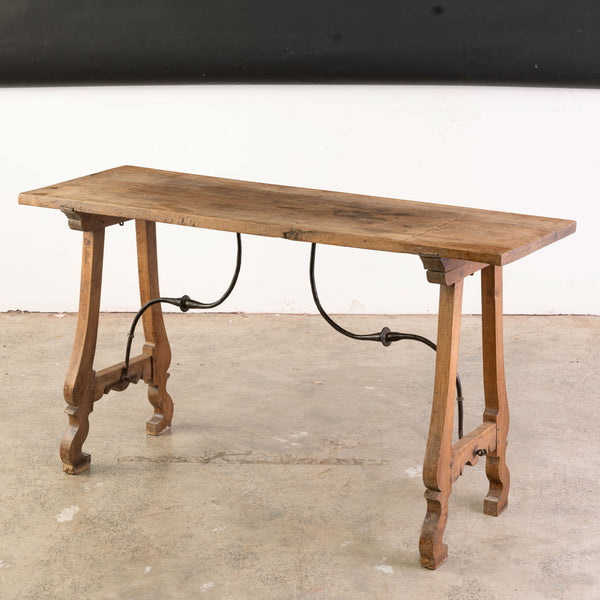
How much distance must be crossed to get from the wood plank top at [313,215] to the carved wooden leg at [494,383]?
0.21 m

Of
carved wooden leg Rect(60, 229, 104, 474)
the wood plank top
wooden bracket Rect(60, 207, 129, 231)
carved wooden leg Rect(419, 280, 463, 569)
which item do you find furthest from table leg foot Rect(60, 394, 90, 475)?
carved wooden leg Rect(419, 280, 463, 569)

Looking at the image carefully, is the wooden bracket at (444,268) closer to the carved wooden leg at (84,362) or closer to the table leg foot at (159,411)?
the carved wooden leg at (84,362)

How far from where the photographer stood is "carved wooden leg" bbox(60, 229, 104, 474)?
329 cm

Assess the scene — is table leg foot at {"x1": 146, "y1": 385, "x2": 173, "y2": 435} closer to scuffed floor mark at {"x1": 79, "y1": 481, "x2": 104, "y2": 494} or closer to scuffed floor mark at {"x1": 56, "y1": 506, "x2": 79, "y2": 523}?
scuffed floor mark at {"x1": 79, "y1": 481, "x2": 104, "y2": 494}

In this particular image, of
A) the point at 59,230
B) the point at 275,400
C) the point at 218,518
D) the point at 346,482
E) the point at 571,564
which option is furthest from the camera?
the point at 59,230

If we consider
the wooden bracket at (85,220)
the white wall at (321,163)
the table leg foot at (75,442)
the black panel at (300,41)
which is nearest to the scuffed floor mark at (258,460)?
the table leg foot at (75,442)

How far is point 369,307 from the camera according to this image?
206 inches

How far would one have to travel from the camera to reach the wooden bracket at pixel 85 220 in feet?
10.4

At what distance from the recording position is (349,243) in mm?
2697

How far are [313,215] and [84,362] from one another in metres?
0.97

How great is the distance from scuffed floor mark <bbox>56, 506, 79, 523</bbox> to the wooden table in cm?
26

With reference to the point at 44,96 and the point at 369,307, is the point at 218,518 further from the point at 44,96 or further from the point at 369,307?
the point at 44,96

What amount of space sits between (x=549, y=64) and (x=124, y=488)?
2.93 meters

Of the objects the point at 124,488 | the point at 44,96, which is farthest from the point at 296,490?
the point at 44,96
